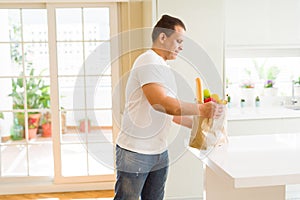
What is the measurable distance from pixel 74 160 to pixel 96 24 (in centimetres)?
123

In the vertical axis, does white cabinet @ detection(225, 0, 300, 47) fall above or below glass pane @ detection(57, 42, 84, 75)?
above

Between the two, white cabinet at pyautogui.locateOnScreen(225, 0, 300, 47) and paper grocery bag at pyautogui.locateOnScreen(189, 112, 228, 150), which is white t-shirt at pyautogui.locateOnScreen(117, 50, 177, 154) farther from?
white cabinet at pyautogui.locateOnScreen(225, 0, 300, 47)

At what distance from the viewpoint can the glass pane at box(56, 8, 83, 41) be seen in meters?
3.15

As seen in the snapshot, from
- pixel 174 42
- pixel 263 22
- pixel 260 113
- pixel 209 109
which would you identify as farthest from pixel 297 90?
pixel 209 109

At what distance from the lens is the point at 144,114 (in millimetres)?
1626

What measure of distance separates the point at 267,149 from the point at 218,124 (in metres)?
0.28

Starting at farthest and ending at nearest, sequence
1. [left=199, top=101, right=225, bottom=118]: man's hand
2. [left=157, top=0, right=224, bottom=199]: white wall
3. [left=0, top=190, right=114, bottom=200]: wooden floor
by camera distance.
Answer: [left=0, top=190, right=114, bottom=200]: wooden floor → [left=157, top=0, right=224, bottom=199]: white wall → [left=199, top=101, right=225, bottom=118]: man's hand

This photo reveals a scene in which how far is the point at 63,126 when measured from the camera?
3.41 m

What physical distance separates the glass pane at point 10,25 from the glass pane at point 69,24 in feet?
1.16

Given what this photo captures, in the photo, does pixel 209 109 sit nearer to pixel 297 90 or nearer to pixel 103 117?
pixel 103 117

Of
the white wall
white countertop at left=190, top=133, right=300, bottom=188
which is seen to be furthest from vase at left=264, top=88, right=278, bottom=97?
white countertop at left=190, top=133, right=300, bottom=188

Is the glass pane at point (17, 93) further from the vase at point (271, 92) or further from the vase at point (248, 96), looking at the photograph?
the vase at point (271, 92)

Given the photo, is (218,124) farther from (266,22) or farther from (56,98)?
(56,98)

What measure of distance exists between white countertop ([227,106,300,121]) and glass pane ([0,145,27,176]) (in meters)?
1.96
